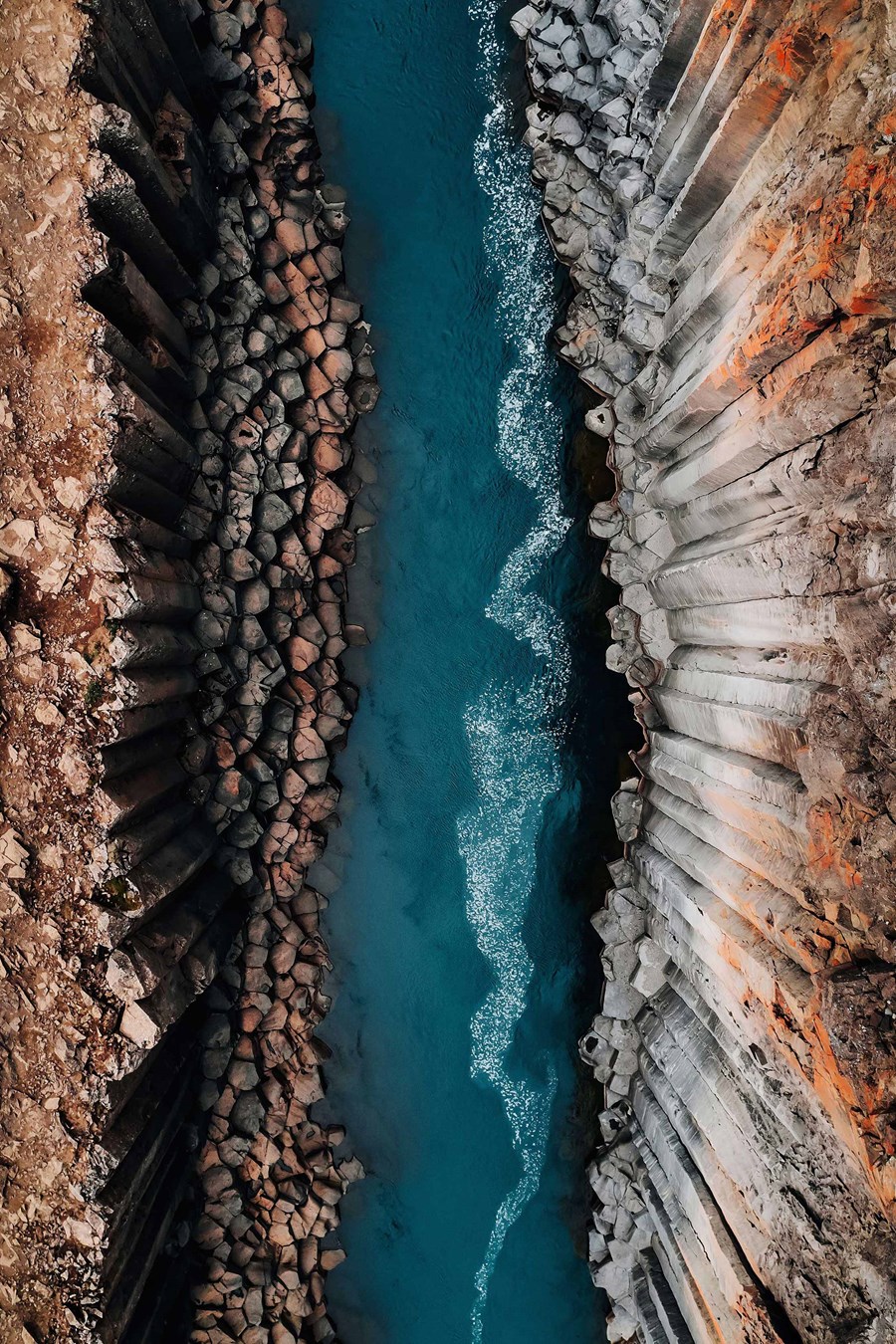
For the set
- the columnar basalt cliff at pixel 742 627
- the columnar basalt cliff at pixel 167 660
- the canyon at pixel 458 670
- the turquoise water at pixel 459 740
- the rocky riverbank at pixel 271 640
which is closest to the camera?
the columnar basalt cliff at pixel 742 627

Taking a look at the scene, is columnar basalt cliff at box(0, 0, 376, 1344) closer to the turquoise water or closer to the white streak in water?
the turquoise water

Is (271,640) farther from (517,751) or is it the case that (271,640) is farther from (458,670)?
(517,751)

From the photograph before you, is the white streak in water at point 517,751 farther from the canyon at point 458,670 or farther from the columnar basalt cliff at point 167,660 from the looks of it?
the columnar basalt cliff at point 167,660

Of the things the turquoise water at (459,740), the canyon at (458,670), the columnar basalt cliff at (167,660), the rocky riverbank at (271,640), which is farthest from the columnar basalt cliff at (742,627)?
the columnar basalt cliff at (167,660)

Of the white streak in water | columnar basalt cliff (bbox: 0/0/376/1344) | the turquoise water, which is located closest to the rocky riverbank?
columnar basalt cliff (bbox: 0/0/376/1344)

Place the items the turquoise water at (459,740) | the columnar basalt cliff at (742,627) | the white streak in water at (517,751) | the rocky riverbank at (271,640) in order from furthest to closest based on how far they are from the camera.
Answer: the white streak in water at (517,751) → the turquoise water at (459,740) → the rocky riverbank at (271,640) → the columnar basalt cliff at (742,627)

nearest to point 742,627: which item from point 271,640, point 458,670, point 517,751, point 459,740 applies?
point 517,751

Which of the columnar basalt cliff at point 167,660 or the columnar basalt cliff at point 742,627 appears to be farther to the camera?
the columnar basalt cliff at point 167,660
